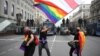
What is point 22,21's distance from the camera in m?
76.4

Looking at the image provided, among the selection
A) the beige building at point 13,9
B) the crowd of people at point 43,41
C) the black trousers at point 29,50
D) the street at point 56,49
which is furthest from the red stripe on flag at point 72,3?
the beige building at point 13,9

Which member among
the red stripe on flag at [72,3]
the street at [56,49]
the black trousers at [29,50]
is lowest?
the street at [56,49]

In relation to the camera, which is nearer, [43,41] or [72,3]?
[72,3]

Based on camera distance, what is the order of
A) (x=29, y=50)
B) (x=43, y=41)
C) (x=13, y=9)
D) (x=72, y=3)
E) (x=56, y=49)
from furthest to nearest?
1. (x=13, y=9)
2. (x=56, y=49)
3. (x=43, y=41)
4. (x=29, y=50)
5. (x=72, y=3)

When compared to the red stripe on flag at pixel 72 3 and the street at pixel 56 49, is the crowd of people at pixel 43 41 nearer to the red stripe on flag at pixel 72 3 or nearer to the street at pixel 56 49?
the red stripe on flag at pixel 72 3

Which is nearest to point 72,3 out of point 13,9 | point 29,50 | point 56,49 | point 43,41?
point 29,50

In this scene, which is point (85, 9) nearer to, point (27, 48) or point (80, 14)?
point (80, 14)

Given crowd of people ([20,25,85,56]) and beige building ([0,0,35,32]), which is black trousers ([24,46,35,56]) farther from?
beige building ([0,0,35,32])

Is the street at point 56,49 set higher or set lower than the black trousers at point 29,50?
lower

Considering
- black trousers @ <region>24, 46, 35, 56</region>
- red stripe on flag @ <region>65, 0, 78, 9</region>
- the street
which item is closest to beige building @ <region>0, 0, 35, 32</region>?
the street

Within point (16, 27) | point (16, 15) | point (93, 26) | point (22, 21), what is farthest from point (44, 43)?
point (22, 21)

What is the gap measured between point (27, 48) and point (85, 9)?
434 feet

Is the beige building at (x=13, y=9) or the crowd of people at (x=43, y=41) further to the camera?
the beige building at (x=13, y=9)

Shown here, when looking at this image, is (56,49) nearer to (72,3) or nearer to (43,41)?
(43,41)
